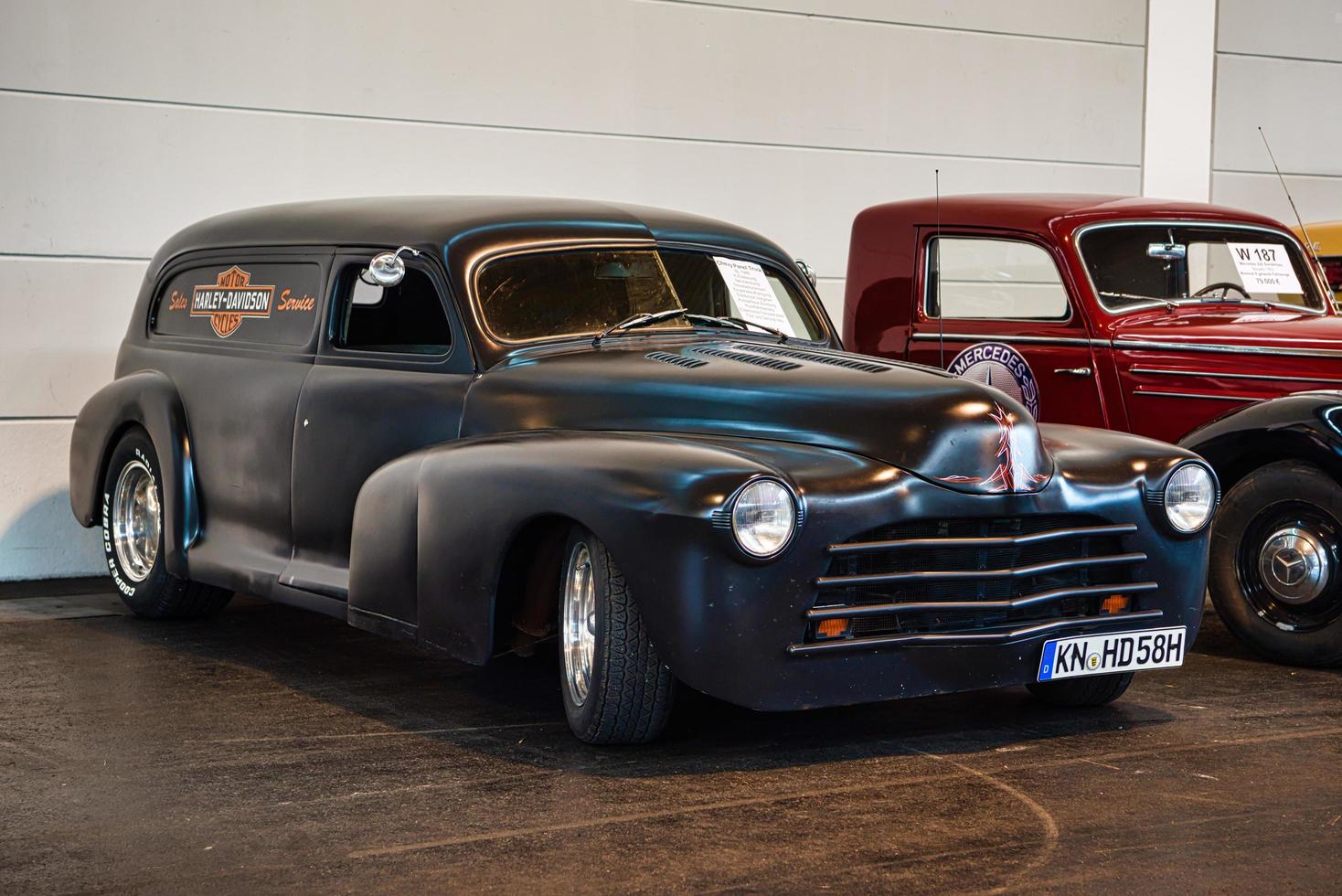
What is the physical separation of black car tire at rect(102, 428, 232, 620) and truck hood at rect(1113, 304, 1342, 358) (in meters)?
4.06

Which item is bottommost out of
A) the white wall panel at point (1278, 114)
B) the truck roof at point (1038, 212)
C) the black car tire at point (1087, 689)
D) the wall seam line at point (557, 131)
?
the black car tire at point (1087, 689)

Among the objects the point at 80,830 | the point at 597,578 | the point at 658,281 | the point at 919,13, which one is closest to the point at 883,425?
the point at 597,578

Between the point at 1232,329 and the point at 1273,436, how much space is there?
1295 millimetres

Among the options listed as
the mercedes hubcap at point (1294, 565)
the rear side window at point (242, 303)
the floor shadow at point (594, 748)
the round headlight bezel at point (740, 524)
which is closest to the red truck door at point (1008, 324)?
the mercedes hubcap at point (1294, 565)

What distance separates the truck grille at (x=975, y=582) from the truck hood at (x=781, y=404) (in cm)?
15

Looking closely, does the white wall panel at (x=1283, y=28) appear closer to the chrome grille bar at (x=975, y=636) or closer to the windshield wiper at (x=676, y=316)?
the windshield wiper at (x=676, y=316)

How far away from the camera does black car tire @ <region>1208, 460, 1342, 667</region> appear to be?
557 cm

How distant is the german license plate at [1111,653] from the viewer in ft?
14.6

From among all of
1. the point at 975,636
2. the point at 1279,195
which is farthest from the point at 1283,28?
the point at 975,636

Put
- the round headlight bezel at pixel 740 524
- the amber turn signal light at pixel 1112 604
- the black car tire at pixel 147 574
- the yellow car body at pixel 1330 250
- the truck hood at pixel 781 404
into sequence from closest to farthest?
the round headlight bezel at pixel 740 524
the truck hood at pixel 781 404
the amber turn signal light at pixel 1112 604
the black car tire at pixel 147 574
the yellow car body at pixel 1330 250

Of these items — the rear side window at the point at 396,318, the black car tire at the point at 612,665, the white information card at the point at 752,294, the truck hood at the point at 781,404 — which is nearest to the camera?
the black car tire at the point at 612,665

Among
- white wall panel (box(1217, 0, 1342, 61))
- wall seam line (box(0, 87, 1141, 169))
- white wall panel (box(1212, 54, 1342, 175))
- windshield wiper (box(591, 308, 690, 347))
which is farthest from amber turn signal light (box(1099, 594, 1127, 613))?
white wall panel (box(1217, 0, 1342, 61))

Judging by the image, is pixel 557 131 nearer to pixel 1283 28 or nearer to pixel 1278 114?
pixel 1278 114

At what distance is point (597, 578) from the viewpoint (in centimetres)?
427
